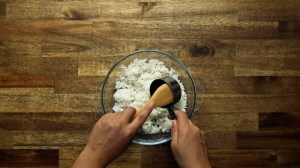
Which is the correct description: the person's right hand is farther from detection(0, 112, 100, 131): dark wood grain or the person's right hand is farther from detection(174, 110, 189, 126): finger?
detection(0, 112, 100, 131): dark wood grain

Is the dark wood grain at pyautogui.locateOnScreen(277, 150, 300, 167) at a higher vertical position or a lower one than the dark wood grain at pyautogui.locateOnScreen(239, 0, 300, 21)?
lower

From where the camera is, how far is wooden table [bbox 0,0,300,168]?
1.26m

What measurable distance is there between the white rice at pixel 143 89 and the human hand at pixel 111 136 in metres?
0.11

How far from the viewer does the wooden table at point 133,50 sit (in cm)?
126

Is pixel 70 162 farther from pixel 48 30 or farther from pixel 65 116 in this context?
pixel 48 30

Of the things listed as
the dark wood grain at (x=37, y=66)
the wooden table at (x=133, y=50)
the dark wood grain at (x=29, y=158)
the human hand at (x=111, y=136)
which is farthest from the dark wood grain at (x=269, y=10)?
the dark wood grain at (x=29, y=158)

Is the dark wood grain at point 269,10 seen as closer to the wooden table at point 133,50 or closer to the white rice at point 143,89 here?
the wooden table at point 133,50

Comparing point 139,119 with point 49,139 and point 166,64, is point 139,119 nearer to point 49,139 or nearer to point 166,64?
point 166,64

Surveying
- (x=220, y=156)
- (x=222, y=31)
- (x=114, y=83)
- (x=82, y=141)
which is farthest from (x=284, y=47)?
(x=82, y=141)

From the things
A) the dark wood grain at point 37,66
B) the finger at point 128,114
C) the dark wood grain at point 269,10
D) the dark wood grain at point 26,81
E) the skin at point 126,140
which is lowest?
the skin at point 126,140

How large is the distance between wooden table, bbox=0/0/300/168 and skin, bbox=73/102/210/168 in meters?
0.21

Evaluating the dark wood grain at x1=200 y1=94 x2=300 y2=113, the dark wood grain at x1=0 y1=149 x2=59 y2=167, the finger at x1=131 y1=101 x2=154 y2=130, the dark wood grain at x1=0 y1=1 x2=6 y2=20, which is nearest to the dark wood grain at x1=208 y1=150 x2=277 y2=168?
the dark wood grain at x1=200 y1=94 x2=300 y2=113

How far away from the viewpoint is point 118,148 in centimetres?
103

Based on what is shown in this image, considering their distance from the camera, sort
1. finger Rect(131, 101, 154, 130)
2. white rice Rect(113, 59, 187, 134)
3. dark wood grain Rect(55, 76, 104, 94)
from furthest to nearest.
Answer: dark wood grain Rect(55, 76, 104, 94) → white rice Rect(113, 59, 187, 134) → finger Rect(131, 101, 154, 130)
